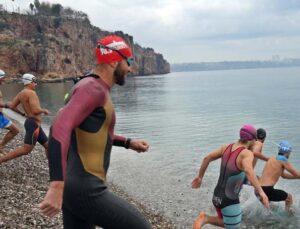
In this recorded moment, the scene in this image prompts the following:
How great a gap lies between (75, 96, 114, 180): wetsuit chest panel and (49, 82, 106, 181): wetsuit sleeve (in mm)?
104

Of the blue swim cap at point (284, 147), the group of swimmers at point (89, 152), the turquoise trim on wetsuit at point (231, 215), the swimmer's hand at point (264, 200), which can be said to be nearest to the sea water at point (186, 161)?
the blue swim cap at point (284, 147)

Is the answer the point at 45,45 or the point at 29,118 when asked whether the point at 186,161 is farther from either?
the point at 45,45

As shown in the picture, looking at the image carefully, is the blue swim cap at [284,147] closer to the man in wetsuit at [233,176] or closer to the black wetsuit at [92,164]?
the man in wetsuit at [233,176]

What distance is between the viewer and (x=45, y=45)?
135625 mm

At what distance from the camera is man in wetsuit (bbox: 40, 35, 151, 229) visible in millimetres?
3410

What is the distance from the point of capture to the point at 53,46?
451ft

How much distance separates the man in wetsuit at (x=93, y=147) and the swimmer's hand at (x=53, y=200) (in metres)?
0.18

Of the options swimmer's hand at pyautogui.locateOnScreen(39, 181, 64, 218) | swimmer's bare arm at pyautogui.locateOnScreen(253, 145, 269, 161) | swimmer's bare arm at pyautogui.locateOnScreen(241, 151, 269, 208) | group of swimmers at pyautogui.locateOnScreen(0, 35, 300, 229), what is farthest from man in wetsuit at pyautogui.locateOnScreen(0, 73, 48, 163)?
swimmer's hand at pyautogui.locateOnScreen(39, 181, 64, 218)

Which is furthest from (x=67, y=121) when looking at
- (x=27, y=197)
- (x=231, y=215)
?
(x=27, y=197)

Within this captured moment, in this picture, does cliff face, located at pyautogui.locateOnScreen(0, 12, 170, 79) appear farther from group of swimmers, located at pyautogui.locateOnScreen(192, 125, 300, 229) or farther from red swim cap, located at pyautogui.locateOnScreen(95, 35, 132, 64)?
red swim cap, located at pyautogui.locateOnScreen(95, 35, 132, 64)

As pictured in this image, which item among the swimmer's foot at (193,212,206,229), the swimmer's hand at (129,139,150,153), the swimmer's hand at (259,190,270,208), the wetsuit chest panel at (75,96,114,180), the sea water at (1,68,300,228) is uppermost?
the wetsuit chest panel at (75,96,114,180)

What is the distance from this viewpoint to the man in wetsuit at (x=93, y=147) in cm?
341

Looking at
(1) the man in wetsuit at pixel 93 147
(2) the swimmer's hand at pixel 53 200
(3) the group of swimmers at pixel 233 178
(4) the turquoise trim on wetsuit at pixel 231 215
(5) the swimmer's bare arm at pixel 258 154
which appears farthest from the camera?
(5) the swimmer's bare arm at pixel 258 154

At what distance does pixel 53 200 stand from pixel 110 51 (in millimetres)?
1436
